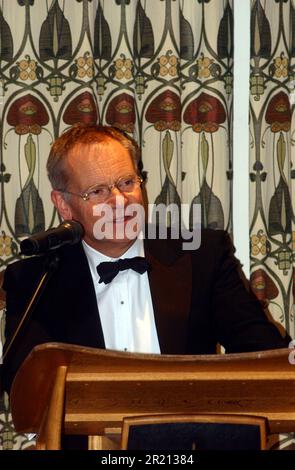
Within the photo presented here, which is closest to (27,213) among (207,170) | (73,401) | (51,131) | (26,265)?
(51,131)

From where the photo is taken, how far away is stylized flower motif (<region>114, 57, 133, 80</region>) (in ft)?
9.35

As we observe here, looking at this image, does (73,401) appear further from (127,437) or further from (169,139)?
(169,139)

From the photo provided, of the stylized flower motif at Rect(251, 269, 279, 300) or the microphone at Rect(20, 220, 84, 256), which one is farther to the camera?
the stylized flower motif at Rect(251, 269, 279, 300)

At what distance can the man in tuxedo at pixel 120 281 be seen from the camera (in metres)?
2.28

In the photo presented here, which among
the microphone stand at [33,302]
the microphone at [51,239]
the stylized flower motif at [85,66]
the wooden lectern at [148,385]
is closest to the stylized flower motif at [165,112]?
the stylized flower motif at [85,66]

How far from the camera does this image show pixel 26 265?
94.9 inches

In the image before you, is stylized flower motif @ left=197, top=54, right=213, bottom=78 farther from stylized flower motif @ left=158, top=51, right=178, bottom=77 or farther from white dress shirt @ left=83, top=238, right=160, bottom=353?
white dress shirt @ left=83, top=238, right=160, bottom=353

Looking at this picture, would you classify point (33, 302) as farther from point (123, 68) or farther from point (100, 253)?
point (123, 68)

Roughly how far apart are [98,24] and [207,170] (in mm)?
723

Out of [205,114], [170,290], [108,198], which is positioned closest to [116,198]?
[108,198]

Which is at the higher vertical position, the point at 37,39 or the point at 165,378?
the point at 37,39

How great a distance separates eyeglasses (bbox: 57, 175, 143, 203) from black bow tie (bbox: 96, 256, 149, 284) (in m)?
0.21

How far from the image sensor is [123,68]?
9.36ft

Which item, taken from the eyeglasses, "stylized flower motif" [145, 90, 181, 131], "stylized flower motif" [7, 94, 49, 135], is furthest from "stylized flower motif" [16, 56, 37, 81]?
the eyeglasses
